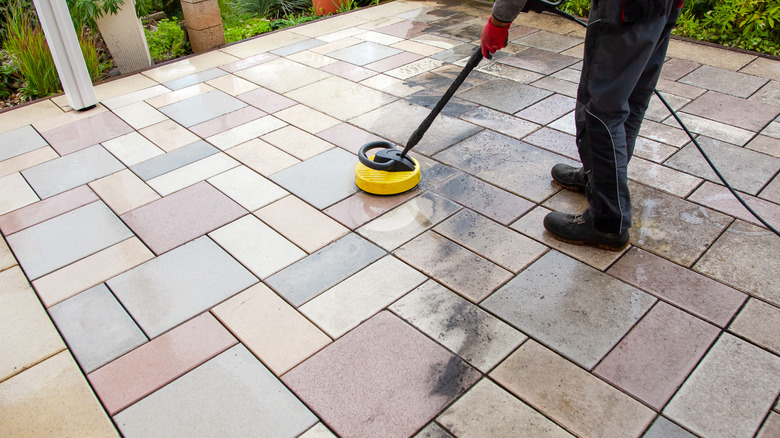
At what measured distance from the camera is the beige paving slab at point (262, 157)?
10.3ft

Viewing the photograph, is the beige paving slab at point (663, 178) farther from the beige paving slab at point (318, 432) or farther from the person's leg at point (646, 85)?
the beige paving slab at point (318, 432)

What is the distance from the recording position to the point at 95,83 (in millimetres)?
4285

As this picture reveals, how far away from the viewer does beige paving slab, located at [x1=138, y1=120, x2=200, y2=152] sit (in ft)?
11.2

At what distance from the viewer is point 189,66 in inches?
179

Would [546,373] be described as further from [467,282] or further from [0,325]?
[0,325]

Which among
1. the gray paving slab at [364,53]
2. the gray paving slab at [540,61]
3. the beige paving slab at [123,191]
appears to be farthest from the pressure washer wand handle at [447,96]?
the gray paving slab at [364,53]

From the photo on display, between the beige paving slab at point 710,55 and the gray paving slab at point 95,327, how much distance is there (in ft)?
14.0

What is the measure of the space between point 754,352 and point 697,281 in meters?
0.38

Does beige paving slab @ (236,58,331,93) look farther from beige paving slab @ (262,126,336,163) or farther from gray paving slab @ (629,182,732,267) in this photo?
gray paving slab @ (629,182,732,267)

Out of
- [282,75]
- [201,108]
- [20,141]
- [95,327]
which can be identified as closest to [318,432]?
[95,327]

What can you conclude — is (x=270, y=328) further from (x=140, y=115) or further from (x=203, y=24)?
(x=203, y=24)

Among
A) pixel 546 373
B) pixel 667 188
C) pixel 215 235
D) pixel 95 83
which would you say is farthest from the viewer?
pixel 95 83

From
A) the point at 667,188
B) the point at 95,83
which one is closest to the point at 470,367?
the point at 667,188

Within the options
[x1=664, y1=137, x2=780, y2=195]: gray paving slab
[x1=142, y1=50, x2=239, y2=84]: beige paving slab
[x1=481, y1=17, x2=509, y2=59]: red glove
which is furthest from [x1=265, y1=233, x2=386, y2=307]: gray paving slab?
[x1=142, y1=50, x2=239, y2=84]: beige paving slab
